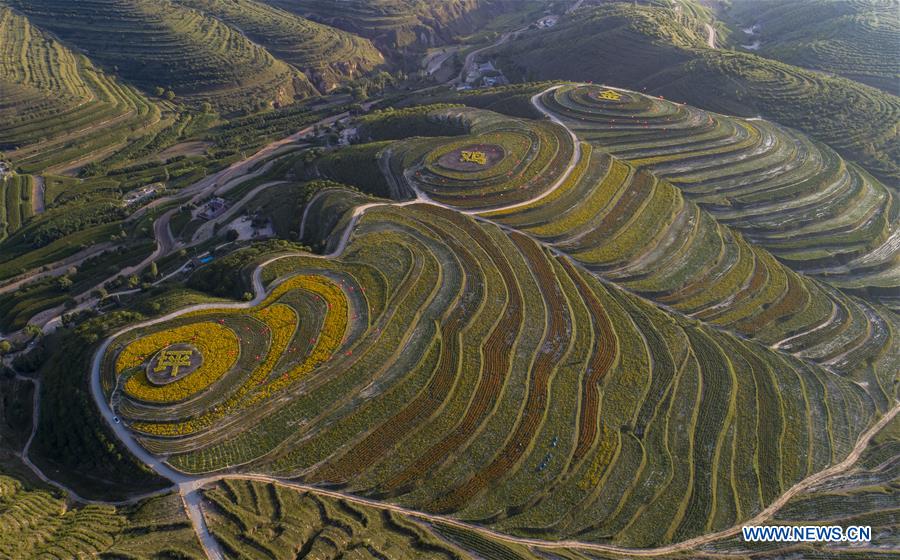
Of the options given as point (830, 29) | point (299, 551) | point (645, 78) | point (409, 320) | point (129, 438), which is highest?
point (830, 29)

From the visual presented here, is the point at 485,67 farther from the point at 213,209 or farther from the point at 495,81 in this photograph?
the point at 213,209

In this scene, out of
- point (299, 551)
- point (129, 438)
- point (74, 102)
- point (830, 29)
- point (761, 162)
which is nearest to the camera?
point (299, 551)

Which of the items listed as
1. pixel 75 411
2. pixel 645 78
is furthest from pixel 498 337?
pixel 645 78

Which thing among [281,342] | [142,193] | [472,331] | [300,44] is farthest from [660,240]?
[300,44]

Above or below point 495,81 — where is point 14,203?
below

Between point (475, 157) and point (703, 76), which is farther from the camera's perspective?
point (703, 76)

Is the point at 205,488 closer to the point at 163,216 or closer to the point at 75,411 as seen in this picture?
the point at 75,411

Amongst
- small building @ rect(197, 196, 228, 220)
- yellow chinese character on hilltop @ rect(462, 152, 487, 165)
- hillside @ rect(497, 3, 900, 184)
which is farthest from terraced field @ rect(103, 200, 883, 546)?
hillside @ rect(497, 3, 900, 184)
